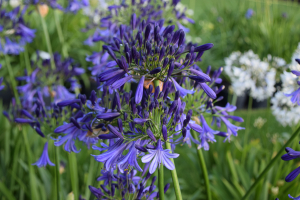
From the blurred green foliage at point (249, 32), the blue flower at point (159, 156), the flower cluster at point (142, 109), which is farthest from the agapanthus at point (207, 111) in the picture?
the blurred green foliage at point (249, 32)

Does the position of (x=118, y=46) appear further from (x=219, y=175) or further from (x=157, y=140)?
(x=219, y=175)

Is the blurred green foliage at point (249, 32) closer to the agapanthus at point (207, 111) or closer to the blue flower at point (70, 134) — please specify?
the agapanthus at point (207, 111)

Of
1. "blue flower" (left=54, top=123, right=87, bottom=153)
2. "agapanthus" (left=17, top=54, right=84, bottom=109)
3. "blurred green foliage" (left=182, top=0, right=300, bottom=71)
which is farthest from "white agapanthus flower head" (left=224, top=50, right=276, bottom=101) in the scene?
"blurred green foliage" (left=182, top=0, right=300, bottom=71)

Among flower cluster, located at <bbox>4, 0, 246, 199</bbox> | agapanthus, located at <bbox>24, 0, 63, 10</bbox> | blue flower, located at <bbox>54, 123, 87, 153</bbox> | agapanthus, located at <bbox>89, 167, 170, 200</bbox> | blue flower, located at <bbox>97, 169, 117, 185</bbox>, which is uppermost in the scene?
agapanthus, located at <bbox>24, 0, 63, 10</bbox>

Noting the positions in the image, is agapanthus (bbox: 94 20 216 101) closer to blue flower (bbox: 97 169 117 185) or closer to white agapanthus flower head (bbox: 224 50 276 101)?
blue flower (bbox: 97 169 117 185)

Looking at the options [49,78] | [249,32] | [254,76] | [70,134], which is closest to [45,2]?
[49,78]

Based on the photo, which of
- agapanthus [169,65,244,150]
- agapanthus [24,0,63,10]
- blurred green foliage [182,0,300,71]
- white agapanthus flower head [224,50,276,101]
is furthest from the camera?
blurred green foliage [182,0,300,71]

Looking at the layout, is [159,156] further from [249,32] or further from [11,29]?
[249,32]

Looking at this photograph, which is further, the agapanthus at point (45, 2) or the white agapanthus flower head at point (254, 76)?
the white agapanthus flower head at point (254, 76)

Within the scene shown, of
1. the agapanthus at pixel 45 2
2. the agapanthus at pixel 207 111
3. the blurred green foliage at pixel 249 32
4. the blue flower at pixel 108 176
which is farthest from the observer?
the blurred green foliage at pixel 249 32

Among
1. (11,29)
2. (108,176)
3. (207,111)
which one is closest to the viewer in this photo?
(108,176)

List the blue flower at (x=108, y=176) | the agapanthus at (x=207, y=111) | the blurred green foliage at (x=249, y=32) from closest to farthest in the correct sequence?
the blue flower at (x=108, y=176), the agapanthus at (x=207, y=111), the blurred green foliage at (x=249, y=32)
